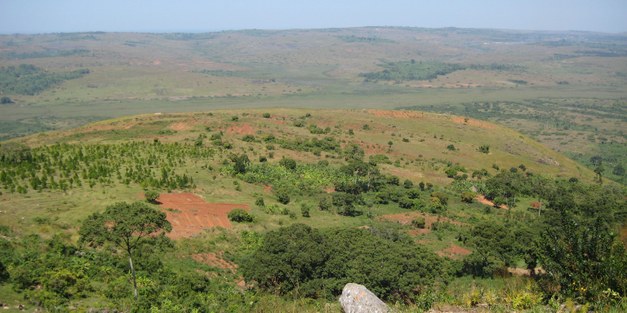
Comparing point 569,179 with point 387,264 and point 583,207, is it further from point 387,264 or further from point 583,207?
point 387,264

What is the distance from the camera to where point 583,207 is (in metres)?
46.0

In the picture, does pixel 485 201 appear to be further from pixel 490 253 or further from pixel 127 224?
pixel 127 224

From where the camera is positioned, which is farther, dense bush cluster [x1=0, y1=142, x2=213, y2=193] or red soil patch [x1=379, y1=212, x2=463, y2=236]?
red soil patch [x1=379, y1=212, x2=463, y2=236]

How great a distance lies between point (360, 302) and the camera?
1259cm

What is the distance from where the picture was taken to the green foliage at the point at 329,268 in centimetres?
2267

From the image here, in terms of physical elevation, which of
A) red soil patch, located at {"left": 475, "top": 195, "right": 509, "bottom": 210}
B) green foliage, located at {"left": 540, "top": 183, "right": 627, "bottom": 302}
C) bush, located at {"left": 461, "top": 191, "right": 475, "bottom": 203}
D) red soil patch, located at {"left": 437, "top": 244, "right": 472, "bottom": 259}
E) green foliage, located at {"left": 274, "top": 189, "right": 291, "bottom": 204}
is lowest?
red soil patch, located at {"left": 475, "top": 195, "right": 509, "bottom": 210}

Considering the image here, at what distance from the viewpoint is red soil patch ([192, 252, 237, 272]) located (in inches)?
1039

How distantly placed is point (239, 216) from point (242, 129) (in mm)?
39686

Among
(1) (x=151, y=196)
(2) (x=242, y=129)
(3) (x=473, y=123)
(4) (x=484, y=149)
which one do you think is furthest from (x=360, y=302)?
(3) (x=473, y=123)

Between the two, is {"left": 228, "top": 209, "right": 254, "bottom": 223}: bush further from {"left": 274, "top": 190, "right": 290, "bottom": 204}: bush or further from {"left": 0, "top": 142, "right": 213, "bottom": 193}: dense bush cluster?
{"left": 274, "top": 190, "right": 290, "bottom": 204}: bush

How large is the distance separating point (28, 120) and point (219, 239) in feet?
468

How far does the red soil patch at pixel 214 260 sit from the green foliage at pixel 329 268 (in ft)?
9.15

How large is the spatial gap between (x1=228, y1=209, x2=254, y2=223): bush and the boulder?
21376mm

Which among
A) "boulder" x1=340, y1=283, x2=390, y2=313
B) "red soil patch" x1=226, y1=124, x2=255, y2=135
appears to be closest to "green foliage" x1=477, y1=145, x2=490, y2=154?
"red soil patch" x1=226, y1=124, x2=255, y2=135
